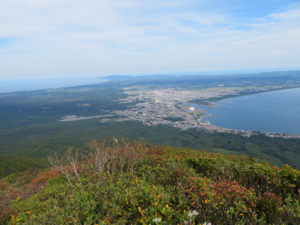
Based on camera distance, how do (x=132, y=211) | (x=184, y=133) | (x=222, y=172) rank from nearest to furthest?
(x=132, y=211)
(x=222, y=172)
(x=184, y=133)

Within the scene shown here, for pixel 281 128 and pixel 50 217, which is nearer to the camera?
pixel 50 217

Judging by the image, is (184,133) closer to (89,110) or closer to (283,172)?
(283,172)

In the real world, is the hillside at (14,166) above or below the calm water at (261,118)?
above

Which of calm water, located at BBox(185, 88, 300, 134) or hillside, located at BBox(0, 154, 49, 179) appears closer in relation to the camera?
hillside, located at BBox(0, 154, 49, 179)

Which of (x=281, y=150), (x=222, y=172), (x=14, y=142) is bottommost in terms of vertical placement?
(x=281, y=150)

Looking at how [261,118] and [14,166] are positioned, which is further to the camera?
[261,118]

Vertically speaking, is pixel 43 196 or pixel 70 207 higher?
pixel 70 207

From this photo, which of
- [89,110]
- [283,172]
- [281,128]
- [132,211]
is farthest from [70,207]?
[89,110]

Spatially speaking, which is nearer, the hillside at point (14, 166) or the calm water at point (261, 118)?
the hillside at point (14, 166)

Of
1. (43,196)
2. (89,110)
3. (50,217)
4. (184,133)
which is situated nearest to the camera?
(50,217)

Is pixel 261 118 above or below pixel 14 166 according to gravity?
below

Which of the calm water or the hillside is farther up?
the hillside
